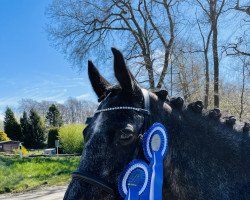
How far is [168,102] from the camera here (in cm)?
221

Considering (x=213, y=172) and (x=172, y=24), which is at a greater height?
(x=172, y=24)

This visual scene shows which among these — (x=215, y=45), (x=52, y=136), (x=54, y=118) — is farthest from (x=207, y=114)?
(x=54, y=118)

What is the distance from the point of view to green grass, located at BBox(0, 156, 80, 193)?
13.9 meters

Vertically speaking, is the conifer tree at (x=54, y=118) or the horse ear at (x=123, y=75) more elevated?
the horse ear at (x=123, y=75)

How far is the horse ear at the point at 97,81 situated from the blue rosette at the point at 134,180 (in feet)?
1.93

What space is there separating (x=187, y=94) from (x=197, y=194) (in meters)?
15.1

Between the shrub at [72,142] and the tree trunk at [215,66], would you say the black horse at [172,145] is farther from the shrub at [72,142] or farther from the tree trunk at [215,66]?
the shrub at [72,142]

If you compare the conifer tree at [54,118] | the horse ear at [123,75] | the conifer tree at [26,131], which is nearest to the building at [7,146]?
the conifer tree at [26,131]

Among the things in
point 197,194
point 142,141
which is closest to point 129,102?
point 142,141

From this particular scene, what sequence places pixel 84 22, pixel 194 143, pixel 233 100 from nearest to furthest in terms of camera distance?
pixel 194 143, pixel 233 100, pixel 84 22

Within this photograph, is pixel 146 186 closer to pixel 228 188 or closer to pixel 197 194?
pixel 197 194

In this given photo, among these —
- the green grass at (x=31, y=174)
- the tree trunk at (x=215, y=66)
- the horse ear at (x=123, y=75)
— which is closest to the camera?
the horse ear at (x=123, y=75)

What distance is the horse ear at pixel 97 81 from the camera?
234cm

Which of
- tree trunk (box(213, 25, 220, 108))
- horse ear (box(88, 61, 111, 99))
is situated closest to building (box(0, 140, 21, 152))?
tree trunk (box(213, 25, 220, 108))
